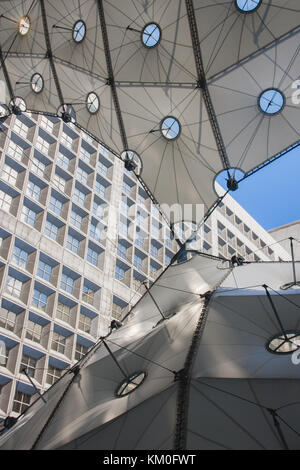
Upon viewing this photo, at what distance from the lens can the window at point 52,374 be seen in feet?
135

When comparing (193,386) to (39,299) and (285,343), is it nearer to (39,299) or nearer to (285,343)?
(285,343)

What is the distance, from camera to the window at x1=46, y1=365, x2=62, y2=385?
4103 centimetres

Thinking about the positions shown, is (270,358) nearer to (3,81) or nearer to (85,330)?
(3,81)

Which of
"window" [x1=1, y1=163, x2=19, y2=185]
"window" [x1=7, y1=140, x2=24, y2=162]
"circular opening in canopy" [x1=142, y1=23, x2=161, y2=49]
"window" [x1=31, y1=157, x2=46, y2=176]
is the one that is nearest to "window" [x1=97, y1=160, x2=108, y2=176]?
"window" [x1=31, y1=157, x2=46, y2=176]

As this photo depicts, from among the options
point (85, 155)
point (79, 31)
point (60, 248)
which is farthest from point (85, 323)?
point (79, 31)

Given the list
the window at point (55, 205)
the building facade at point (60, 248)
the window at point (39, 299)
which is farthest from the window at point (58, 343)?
the window at point (55, 205)

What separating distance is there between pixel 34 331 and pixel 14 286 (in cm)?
430

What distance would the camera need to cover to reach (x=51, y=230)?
48.3 m

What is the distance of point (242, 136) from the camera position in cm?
2847

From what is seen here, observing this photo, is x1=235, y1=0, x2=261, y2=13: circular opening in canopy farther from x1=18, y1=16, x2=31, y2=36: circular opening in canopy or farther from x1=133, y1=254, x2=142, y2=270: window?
x1=133, y1=254, x2=142, y2=270: window

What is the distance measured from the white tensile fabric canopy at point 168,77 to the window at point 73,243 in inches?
682
